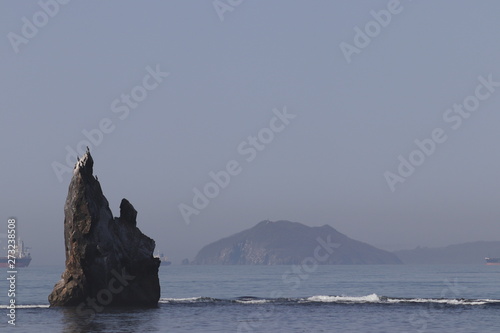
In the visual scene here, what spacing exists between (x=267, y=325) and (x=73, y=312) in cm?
1791

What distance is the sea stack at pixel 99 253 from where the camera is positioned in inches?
2960

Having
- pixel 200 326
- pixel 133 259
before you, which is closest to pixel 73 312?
pixel 133 259

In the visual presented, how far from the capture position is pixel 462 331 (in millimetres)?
59812

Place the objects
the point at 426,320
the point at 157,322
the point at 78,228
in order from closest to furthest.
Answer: the point at 157,322
the point at 426,320
the point at 78,228

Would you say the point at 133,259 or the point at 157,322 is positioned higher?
the point at 133,259

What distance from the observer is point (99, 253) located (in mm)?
75375

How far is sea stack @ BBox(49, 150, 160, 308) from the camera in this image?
2960 inches

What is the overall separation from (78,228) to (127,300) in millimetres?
8402

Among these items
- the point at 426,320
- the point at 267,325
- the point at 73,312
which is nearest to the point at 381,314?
the point at 426,320

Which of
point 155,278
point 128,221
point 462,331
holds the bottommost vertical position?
point 462,331

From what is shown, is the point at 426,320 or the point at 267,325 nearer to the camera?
the point at 267,325

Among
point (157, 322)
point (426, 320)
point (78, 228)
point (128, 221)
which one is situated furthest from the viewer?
point (128, 221)

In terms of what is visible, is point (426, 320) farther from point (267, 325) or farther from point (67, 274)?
point (67, 274)

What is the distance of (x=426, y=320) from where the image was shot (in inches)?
2724
